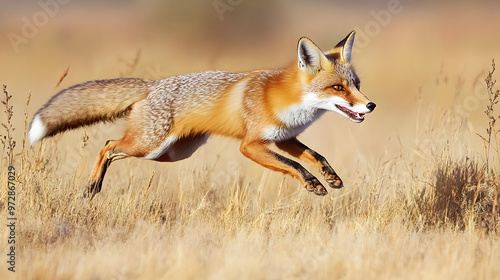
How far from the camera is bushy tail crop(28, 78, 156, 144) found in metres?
5.52

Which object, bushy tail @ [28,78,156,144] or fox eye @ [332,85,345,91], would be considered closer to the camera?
fox eye @ [332,85,345,91]

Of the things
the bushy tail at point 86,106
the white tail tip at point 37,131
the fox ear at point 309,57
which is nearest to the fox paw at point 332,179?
the fox ear at point 309,57

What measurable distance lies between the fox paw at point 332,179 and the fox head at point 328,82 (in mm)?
537

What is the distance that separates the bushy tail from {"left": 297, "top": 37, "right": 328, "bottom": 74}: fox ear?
1.51 metres

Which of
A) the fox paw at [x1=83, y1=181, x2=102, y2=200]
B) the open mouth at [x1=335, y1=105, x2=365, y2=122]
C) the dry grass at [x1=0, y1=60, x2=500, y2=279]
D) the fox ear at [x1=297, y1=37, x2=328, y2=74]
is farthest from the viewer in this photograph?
the fox paw at [x1=83, y1=181, x2=102, y2=200]

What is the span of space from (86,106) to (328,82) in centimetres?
225

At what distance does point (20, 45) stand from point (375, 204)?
11.8m

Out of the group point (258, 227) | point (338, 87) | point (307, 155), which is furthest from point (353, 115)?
point (258, 227)

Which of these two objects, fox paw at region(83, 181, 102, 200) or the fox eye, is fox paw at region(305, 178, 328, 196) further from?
fox paw at region(83, 181, 102, 200)

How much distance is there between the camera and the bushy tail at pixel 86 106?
18.1 feet

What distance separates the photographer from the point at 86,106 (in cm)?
557

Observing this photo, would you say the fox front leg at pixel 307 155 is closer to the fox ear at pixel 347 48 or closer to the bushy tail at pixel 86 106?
the fox ear at pixel 347 48

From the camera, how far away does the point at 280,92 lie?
5.22m

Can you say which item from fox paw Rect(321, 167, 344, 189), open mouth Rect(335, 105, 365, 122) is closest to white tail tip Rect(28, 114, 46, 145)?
fox paw Rect(321, 167, 344, 189)
